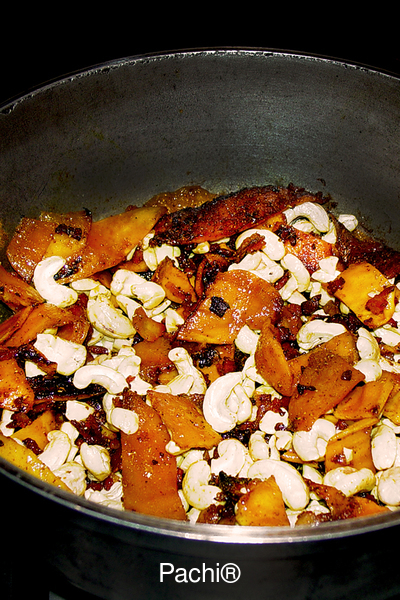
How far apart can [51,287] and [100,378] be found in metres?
0.33

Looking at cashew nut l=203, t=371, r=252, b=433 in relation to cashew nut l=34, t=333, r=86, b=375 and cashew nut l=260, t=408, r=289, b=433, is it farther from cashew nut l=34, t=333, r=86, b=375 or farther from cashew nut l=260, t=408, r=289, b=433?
cashew nut l=34, t=333, r=86, b=375

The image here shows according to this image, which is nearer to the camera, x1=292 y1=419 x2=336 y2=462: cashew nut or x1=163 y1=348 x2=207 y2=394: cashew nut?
A: x1=292 y1=419 x2=336 y2=462: cashew nut

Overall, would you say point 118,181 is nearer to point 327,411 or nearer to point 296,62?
point 296,62

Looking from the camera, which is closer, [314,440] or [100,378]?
[314,440]

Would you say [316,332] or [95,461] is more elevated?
[316,332]

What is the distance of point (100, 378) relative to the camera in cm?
131

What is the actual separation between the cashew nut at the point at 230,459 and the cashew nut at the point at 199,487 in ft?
0.07

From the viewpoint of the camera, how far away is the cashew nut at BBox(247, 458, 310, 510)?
113 cm

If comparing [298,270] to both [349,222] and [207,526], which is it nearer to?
[349,222]

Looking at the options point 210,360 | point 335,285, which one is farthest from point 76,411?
point 335,285

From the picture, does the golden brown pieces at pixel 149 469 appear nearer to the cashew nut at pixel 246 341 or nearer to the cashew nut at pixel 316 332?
the cashew nut at pixel 246 341

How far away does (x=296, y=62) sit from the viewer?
164 centimetres

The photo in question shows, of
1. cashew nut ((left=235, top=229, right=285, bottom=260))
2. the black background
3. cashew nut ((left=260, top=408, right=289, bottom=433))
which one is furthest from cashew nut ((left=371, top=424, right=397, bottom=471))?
the black background

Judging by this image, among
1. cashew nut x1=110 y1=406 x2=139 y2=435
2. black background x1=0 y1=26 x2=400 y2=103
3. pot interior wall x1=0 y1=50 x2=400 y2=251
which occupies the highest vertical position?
black background x1=0 y1=26 x2=400 y2=103
